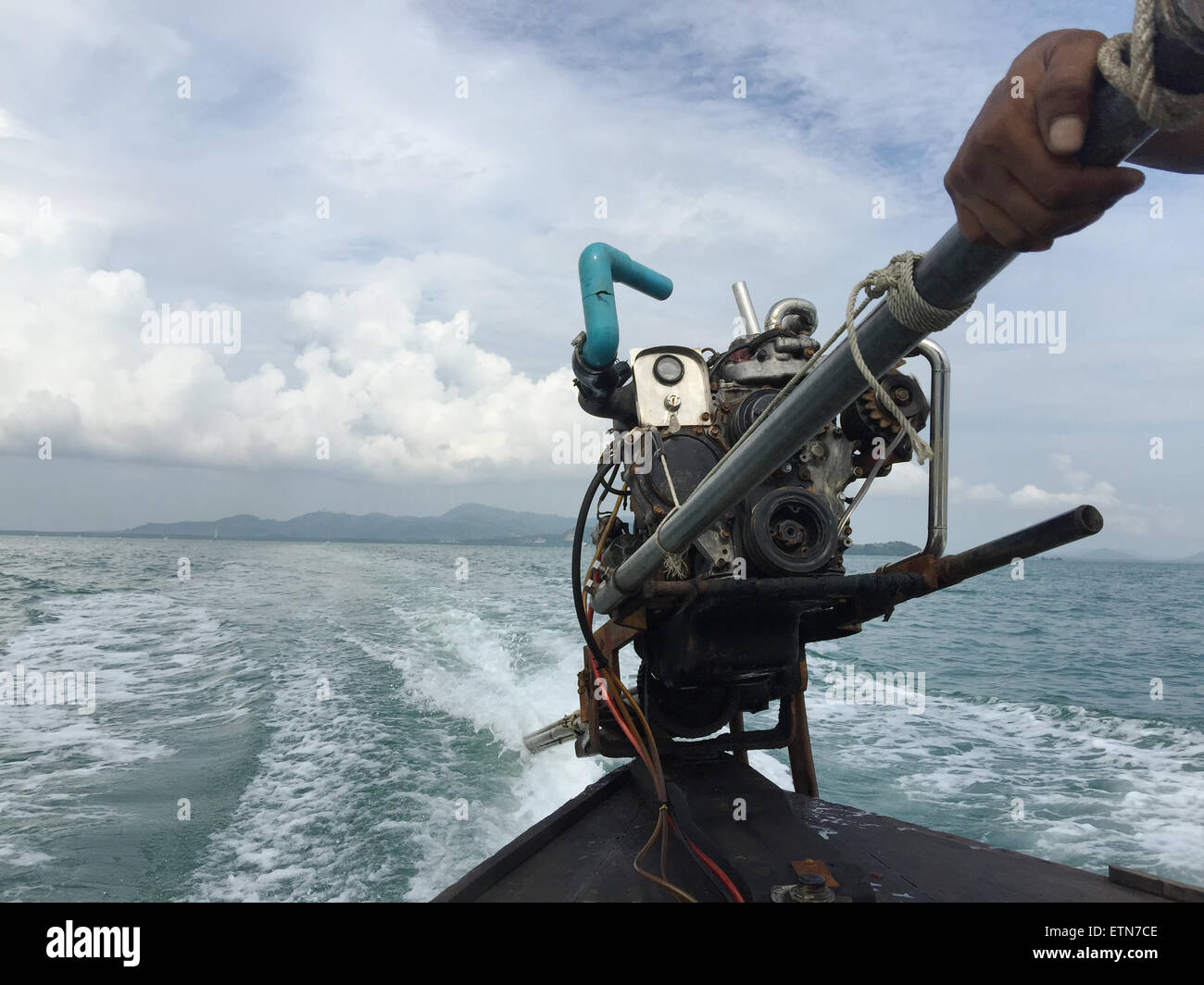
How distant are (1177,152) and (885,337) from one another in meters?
0.53

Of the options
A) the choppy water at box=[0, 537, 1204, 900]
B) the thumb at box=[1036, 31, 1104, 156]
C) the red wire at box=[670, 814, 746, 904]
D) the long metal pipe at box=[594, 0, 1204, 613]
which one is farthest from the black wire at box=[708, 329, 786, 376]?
the choppy water at box=[0, 537, 1204, 900]

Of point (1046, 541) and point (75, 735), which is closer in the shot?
point (1046, 541)

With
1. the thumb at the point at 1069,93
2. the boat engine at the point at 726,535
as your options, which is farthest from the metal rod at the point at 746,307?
the thumb at the point at 1069,93

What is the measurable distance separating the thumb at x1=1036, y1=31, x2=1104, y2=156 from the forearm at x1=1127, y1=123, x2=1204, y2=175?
0.98 ft

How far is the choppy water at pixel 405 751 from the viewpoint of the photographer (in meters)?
6.40

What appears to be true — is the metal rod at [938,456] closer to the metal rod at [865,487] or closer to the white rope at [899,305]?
the metal rod at [865,487]

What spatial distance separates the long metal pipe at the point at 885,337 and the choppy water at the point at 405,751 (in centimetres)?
523

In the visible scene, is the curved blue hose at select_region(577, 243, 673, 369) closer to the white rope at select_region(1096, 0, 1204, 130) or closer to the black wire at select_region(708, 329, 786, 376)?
the black wire at select_region(708, 329, 786, 376)

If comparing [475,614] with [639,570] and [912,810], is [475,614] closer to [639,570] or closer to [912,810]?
[912,810]

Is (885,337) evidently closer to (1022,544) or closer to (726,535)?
(1022,544)

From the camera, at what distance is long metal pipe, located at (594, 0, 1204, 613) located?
3.22 ft
